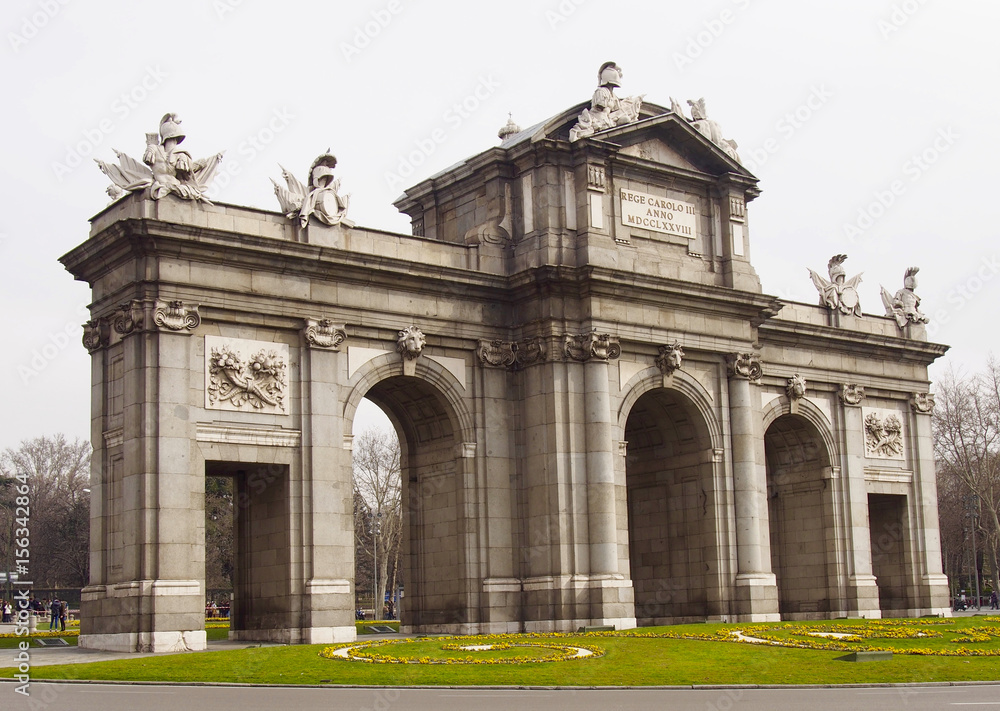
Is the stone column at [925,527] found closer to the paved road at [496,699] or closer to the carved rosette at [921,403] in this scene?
the carved rosette at [921,403]

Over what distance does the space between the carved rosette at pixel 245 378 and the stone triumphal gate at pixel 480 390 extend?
0.22ft

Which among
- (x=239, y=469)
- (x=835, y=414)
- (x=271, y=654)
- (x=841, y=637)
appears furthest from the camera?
(x=835, y=414)

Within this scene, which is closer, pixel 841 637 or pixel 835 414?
pixel 841 637

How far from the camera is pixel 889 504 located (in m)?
53.6

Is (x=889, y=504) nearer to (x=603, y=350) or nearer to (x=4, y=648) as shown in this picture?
(x=603, y=350)

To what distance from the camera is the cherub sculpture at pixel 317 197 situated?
37.5 meters

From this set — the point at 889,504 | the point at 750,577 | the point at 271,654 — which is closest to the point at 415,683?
the point at 271,654

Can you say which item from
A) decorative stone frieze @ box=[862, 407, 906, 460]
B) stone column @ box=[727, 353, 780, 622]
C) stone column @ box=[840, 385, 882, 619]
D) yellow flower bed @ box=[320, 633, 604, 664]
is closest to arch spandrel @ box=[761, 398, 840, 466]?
stone column @ box=[840, 385, 882, 619]

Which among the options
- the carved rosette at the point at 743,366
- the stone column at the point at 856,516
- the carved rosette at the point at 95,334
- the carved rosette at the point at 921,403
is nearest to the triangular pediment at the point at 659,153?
the carved rosette at the point at 743,366

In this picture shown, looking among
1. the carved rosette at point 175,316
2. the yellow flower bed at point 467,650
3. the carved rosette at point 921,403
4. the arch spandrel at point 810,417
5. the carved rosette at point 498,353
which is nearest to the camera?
the yellow flower bed at point 467,650

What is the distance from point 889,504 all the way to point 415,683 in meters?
35.0

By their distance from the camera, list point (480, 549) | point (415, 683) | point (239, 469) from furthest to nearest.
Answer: point (480, 549)
point (239, 469)
point (415, 683)

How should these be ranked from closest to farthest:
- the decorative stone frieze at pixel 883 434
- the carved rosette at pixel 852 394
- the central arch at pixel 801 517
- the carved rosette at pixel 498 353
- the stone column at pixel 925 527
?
1. the carved rosette at pixel 498 353
2. the central arch at pixel 801 517
3. the carved rosette at pixel 852 394
4. the decorative stone frieze at pixel 883 434
5. the stone column at pixel 925 527

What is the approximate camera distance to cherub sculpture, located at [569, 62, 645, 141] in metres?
41.6
